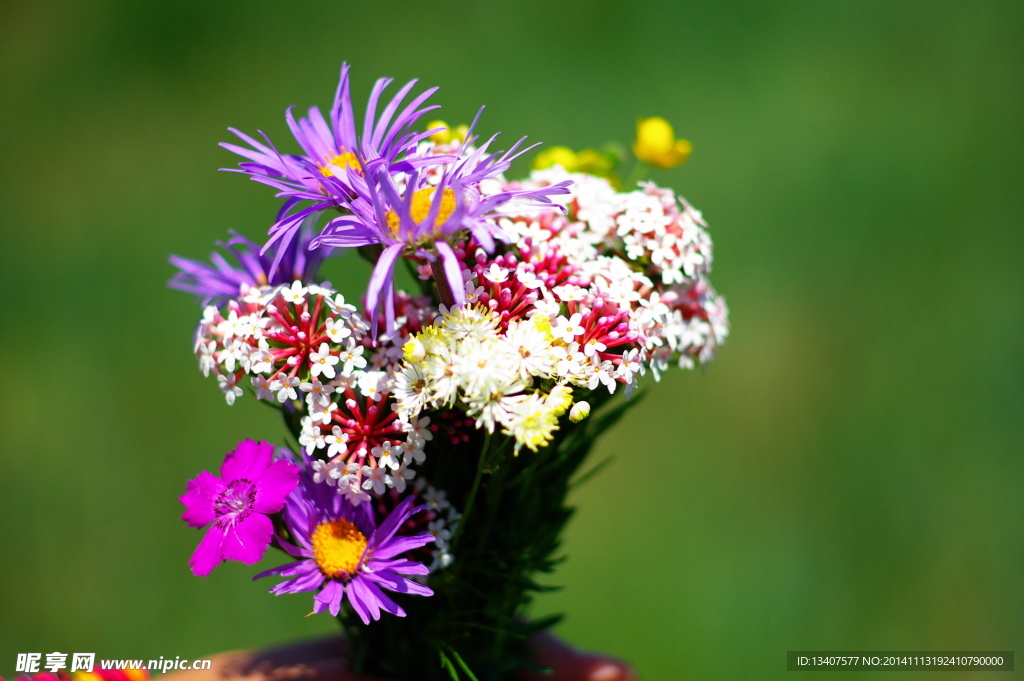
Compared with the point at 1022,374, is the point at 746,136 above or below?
above

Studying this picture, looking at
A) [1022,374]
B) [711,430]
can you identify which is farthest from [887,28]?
A: [711,430]

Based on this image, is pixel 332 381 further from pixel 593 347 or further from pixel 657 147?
pixel 657 147

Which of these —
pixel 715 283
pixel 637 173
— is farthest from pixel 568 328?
pixel 715 283

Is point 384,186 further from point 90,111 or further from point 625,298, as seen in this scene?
point 90,111

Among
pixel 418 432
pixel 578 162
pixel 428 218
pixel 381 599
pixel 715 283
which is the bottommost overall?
pixel 381 599

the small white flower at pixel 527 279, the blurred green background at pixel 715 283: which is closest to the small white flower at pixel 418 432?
the small white flower at pixel 527 279

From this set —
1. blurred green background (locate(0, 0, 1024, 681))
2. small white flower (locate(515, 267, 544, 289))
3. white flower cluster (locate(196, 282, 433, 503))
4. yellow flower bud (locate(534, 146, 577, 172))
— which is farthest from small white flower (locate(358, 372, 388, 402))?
blurred green background (locate(0, 0, 1024, 681))

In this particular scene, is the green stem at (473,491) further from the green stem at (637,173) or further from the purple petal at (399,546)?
the green stem at (637,173)

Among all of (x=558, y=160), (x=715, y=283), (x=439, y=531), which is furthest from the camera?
(x=715, y=283)
